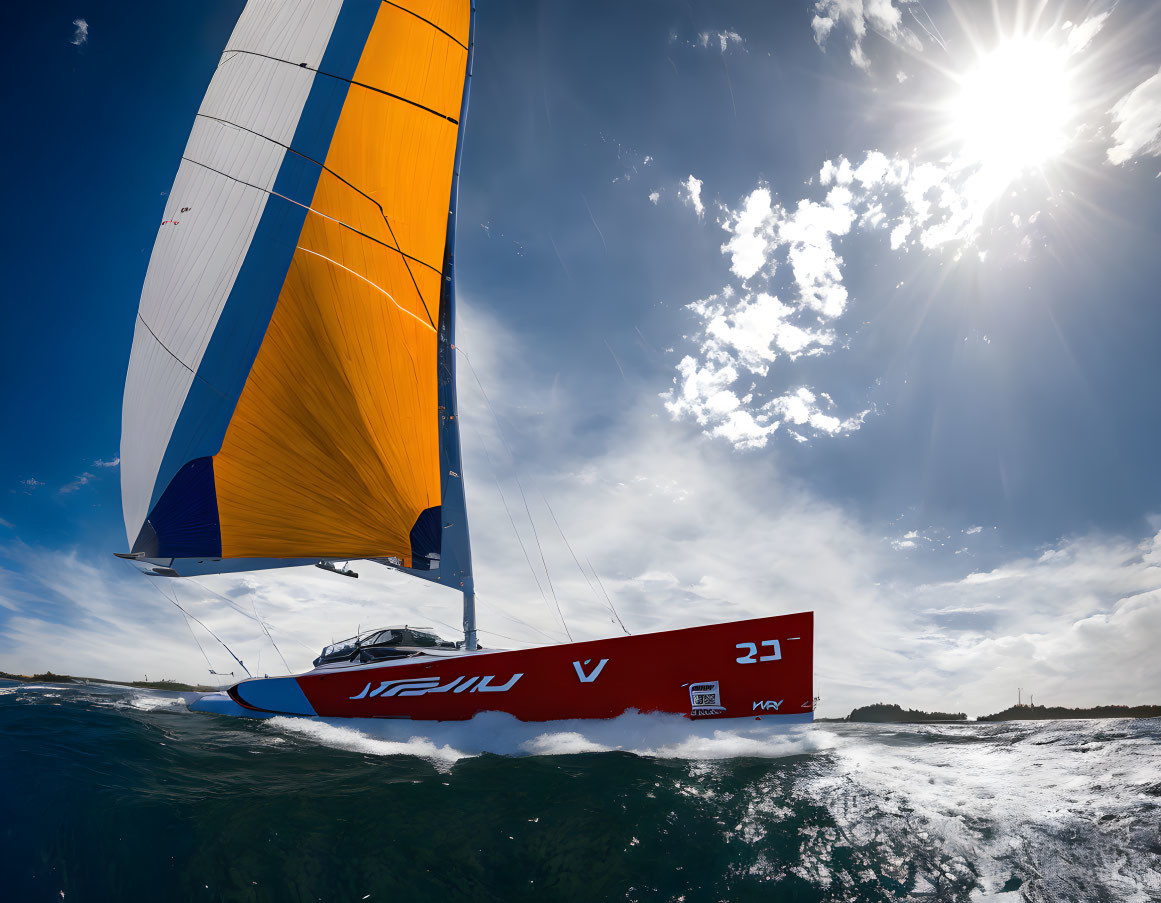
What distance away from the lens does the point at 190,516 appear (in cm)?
794

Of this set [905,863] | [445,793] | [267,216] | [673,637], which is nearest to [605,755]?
[673,637]

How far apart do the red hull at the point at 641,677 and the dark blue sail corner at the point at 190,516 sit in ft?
14.5

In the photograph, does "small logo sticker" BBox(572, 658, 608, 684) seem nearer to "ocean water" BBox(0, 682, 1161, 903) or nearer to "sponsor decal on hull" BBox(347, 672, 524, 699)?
"ocean water" BBox(0, 682, 1161, 903)

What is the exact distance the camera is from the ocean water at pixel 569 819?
9.36 ft

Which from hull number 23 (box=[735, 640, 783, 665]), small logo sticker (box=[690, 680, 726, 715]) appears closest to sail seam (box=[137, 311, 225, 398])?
small logo sticker (box=[690, 680, 726, 715])

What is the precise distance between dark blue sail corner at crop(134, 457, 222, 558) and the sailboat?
0.03 metres

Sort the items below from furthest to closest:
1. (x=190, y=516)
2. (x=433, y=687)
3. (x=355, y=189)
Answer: (x=355, y=189)
(x=190, y=516)
(x=433, y=687)

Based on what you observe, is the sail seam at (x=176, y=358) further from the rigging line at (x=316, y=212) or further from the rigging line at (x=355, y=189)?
the rigging line at (x=355, y=189)

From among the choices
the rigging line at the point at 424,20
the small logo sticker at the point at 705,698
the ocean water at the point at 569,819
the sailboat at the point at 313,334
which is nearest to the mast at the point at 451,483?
the sailboat at the point at 313,334

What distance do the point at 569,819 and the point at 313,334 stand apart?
7300 millimetres

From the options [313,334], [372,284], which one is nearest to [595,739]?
[313,334]

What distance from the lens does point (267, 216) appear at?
27.2ft

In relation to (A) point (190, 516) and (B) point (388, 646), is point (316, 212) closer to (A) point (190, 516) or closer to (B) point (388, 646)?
(A) point (190, 516)

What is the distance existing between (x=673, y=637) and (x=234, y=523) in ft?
22.4
